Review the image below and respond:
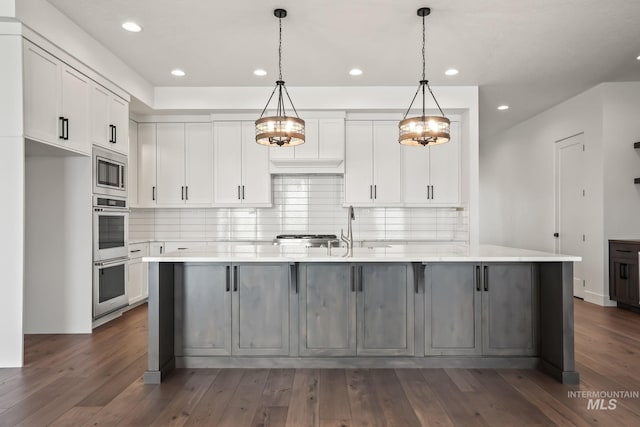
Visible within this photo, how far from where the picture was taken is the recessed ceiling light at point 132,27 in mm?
3630

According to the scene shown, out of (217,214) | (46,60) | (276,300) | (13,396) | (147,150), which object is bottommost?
(13,396)

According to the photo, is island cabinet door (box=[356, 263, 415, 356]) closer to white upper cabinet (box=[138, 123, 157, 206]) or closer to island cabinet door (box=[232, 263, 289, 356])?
island cabinet door (box=[232, 263, 289, 356])

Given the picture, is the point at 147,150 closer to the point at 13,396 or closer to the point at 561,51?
the point at 13,396

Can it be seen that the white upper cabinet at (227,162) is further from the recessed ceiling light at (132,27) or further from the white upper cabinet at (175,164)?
the recessed ceiling light at (132,27)

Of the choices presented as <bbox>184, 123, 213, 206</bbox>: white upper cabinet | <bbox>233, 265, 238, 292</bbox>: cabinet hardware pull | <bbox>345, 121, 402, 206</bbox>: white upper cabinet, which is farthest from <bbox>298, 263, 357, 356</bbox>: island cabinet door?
<bbox>184, 123, 213, 206</bbox>: white upper cabinet

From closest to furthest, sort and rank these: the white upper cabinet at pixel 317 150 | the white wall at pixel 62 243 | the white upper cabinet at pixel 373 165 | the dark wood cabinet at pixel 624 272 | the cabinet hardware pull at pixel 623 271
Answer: the white wall at pixel 62 243 → the dark wood cabinet at pixel 624 272 → the cabinet hardware pull at pixel 623 271 → the white upper cabinet at pixel 317 150 → the white upper cabinet at pixel 373 165

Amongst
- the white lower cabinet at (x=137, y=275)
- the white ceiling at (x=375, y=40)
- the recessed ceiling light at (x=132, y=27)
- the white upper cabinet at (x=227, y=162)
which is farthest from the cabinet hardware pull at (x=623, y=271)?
the recessed ceiling light at (x=132, y=27)

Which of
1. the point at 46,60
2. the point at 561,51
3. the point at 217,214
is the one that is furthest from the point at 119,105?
the point at 561,51

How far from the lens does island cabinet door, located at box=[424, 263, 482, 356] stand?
297 cm

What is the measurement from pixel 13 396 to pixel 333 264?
2.23 metres

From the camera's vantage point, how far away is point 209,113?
556 cm

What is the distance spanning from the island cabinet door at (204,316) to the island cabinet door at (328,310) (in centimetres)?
56

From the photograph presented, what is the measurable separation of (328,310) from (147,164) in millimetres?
3947

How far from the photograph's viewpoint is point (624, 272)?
4.86 metres
